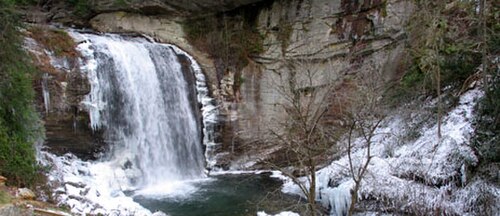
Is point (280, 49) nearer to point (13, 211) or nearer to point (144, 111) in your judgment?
point (144, 111)

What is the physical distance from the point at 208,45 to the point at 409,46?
664 centimetres

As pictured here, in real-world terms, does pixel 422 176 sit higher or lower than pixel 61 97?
lower

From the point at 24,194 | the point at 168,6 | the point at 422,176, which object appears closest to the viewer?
the point at 24,194

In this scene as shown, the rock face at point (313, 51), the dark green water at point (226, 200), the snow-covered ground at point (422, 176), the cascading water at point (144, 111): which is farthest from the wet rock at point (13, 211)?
the rock face at point (313, 51)

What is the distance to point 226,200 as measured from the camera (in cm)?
1070

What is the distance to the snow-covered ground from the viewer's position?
7973 millimetres

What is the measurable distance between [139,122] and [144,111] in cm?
36

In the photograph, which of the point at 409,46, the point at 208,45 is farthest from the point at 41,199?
the point at 409,46

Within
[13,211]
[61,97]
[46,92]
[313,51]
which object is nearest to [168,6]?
[313,51]

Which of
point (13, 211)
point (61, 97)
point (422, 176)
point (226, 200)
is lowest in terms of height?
point (226, 200)

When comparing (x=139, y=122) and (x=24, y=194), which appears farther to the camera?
(x=139, y=122)

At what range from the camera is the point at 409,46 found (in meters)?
13.1

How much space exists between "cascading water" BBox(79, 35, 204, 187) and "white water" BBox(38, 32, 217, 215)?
3 centimetres

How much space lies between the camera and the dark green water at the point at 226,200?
9.80 m
